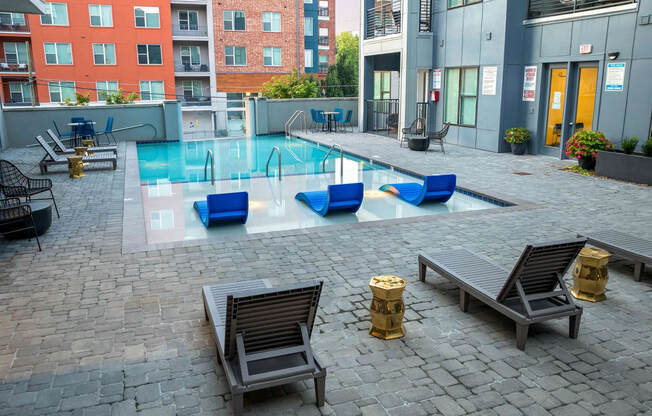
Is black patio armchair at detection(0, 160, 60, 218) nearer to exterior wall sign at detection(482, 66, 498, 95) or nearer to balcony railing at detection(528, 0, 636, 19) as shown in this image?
exterior wall sign at detection(482, 66, 498, 95)

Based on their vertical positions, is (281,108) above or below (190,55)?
below

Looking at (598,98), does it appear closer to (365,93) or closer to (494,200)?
(494,200)

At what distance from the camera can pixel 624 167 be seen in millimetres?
12633

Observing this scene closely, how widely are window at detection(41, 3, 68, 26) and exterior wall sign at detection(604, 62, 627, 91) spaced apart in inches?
1416

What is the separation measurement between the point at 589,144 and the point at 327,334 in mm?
11021

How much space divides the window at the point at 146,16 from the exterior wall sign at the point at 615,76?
3377 centimetres

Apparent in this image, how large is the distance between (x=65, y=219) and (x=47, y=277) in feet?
10.2

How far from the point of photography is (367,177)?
14.8 m

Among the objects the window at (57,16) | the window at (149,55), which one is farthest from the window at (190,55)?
the window at (57,16)

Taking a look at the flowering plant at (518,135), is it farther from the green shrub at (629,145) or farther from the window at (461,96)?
the green shrub at (629,145)

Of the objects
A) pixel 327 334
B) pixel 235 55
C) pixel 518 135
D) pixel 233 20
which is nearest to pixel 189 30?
pixel 233 20

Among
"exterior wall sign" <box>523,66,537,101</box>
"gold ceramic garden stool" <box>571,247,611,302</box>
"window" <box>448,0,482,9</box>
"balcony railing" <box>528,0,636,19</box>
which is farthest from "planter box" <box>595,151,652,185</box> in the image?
"window" <box>448,0,482,9</box>

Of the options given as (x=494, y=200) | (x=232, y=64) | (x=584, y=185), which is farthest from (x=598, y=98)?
(x=232, y=64)

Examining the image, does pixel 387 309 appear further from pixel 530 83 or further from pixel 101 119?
pixel 101 119
